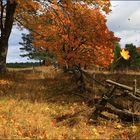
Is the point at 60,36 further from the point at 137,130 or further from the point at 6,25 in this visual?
the point at 137,130

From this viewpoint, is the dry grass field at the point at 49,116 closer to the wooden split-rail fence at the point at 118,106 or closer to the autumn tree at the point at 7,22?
the wooden split-rail fence at the point at 118,106

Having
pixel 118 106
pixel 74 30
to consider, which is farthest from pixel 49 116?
pixel 74 30

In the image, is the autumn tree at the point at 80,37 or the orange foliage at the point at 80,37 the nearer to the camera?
the autumn tree at the point at 80,37

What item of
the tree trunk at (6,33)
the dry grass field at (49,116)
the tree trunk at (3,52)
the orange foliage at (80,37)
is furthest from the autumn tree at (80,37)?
the dry grass field at (49,116)

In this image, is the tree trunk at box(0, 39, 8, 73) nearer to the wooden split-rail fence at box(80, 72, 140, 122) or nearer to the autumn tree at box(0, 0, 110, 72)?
the autumn tree at box(0, 0, 110, 72)

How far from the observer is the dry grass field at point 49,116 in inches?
524

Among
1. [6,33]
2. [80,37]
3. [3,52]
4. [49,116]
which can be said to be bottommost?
[49,116]

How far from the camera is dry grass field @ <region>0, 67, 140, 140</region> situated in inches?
524

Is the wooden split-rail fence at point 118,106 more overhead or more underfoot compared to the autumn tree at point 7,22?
more underfoot

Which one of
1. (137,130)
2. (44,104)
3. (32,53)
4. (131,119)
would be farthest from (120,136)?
(32,53)

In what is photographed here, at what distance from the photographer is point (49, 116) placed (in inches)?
655

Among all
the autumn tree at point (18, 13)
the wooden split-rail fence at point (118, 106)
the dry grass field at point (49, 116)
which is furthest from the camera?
the autumn tree at point (18, 13)

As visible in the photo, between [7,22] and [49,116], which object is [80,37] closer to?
[7,22]

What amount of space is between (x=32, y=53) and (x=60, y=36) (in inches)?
1759
